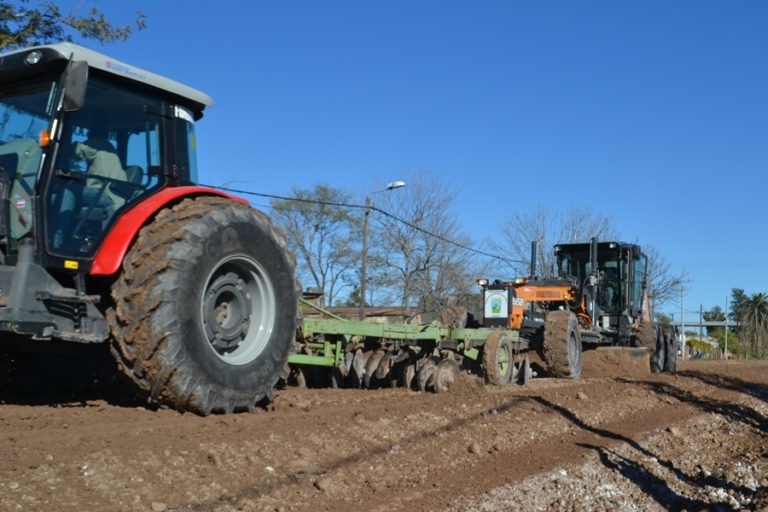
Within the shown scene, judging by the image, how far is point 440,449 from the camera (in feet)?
20.3

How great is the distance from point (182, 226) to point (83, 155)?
0.87 m

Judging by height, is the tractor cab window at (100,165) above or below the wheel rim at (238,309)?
above

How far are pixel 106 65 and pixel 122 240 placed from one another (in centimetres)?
128

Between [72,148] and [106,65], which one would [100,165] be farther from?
[106,65]

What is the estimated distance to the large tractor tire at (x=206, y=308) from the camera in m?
5.20

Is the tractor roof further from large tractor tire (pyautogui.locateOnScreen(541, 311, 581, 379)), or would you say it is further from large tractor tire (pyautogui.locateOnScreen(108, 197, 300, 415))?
large tractor tire (pyautogui.locateOnScreen(541, 311, 581, 379))

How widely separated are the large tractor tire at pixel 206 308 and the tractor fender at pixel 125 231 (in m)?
0.06

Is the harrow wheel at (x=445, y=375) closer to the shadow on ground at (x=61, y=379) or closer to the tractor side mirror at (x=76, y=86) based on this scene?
the shadow on ground at (x=61, y=379)

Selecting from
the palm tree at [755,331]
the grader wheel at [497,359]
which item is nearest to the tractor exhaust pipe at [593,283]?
the grader wheel at [497,359]

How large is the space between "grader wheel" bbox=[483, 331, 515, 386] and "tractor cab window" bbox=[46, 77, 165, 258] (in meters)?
6.78

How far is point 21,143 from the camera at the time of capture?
5.48 metres

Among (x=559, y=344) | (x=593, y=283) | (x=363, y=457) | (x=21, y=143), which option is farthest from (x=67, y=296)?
(x=593, y=283)

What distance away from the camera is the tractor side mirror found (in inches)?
198

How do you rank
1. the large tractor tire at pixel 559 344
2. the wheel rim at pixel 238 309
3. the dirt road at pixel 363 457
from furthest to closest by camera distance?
the large tractor tire at pixel 559 344
the wheel rim at pixel 238 309
the dirt road at pixel 363 457
